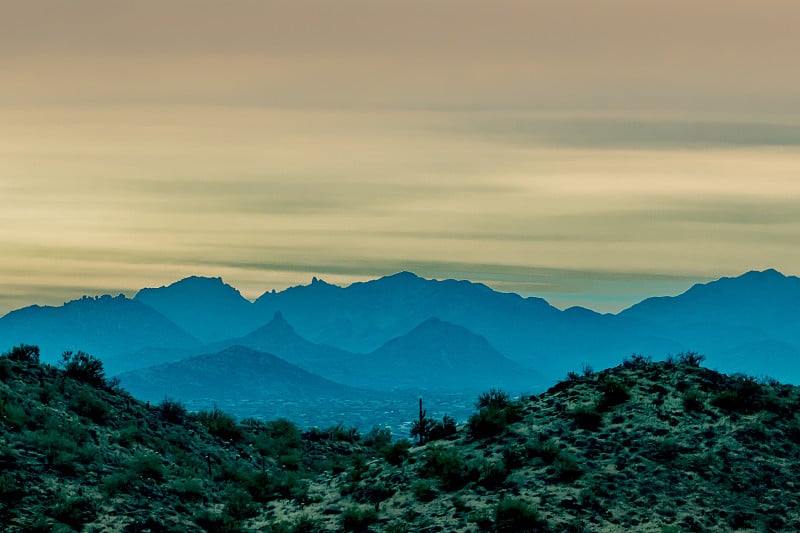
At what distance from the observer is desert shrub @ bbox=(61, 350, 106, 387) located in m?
63.9

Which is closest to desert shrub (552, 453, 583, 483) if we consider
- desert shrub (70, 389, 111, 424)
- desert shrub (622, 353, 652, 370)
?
desert shrub (622, 353, 652, 370)

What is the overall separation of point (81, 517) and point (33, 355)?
2215cm

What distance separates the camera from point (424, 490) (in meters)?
47.6

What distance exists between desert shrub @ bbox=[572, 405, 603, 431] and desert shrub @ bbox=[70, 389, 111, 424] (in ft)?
78.7

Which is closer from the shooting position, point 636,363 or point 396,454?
point 396,454

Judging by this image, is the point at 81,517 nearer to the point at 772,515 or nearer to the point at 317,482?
the point at 317,482

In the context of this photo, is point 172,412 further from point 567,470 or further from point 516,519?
point 516,519

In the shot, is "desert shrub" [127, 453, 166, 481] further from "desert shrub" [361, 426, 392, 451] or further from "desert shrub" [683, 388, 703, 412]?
"desert shrub" [683, 388, 703, 412]

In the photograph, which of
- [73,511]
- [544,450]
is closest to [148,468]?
[73,511]

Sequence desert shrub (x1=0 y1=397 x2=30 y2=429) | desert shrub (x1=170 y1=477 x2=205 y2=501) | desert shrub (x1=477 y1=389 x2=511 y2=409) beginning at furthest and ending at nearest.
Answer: desert shrub (x1=477 y1=389 x2=511 y2=409) < desert shrub (x1=0 y1=397 x2=30 y2=429) < desert shrub (x1=170 y1=477 x2=205 y2=501)

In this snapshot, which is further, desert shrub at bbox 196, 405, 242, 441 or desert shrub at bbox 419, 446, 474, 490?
desert shrub at bbox 196, 405, 242, 441

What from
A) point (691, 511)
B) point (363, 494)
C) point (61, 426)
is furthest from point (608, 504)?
point (61, 426)

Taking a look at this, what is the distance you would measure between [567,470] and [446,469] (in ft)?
17.0

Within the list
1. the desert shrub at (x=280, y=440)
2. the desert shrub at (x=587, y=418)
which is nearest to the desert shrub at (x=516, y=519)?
the desert shrub at (x=587, y=418)
